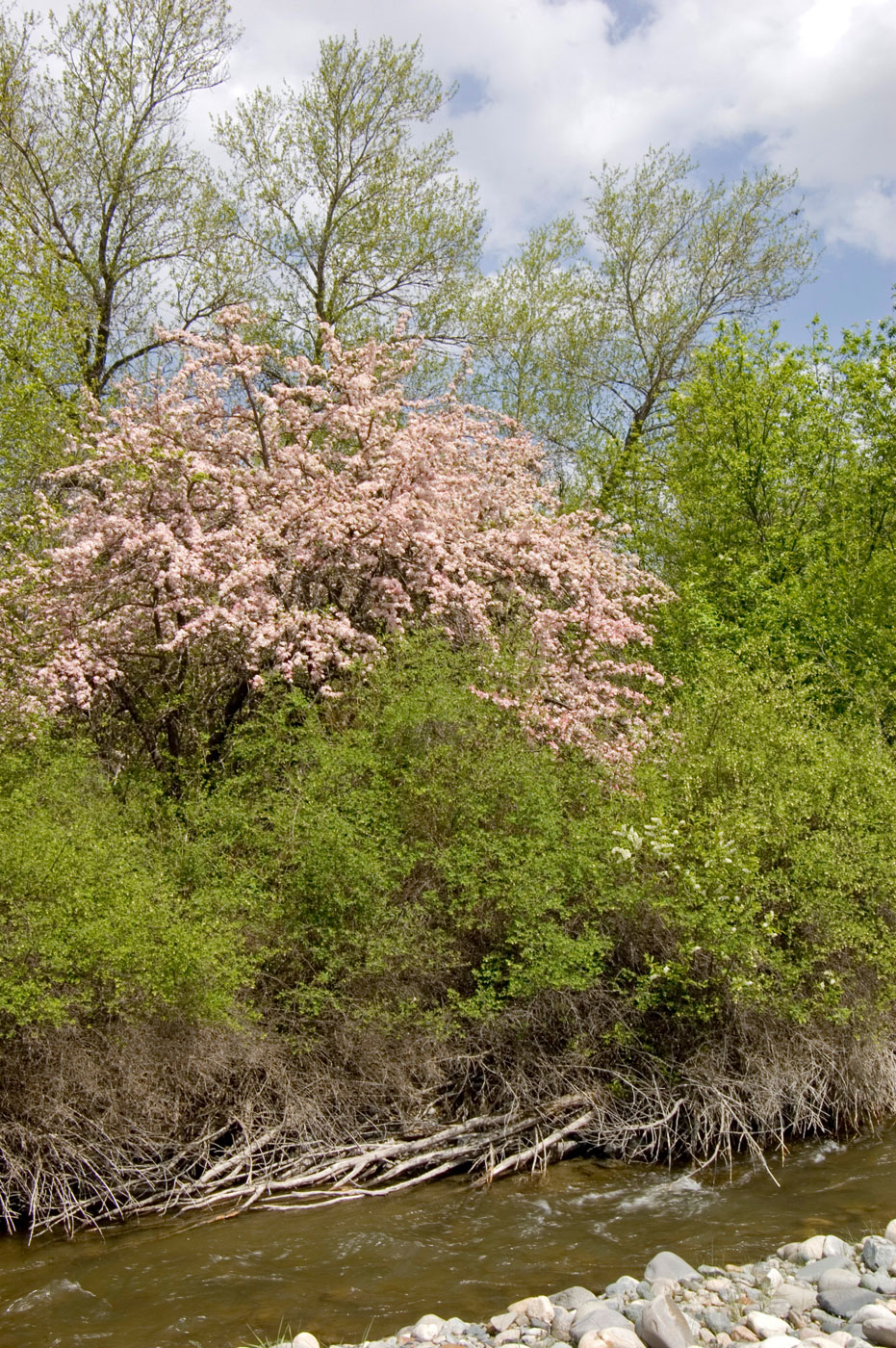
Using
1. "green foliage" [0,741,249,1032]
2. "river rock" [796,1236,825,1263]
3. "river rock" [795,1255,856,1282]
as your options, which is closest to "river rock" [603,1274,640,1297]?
"river rock" [795,1255,856,1282]

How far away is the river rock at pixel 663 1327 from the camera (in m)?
5.18

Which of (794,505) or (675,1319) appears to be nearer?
(675,1319)

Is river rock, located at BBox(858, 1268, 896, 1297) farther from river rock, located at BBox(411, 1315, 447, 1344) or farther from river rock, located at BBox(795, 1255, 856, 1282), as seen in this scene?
river rock, located at BBox(411, 1315, 447, 1344)

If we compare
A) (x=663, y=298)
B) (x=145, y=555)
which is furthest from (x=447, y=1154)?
(x=663, y=298)

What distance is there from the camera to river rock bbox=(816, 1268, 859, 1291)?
5863mm

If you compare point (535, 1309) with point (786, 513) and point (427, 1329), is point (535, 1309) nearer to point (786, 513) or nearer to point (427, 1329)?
point (427, 1329)

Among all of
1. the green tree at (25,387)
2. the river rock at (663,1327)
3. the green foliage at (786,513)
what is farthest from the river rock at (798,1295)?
the green tree at (25,387)

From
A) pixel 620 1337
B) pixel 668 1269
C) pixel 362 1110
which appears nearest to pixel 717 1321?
pixel 620 1337

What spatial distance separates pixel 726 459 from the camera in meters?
17.3

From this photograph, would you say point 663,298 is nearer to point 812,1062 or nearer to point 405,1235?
point 812,1062

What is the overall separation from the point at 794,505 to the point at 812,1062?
37.3ft

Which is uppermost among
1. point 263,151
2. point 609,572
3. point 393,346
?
point 263,151

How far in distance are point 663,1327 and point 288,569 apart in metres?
8.49

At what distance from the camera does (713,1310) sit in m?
5.58
